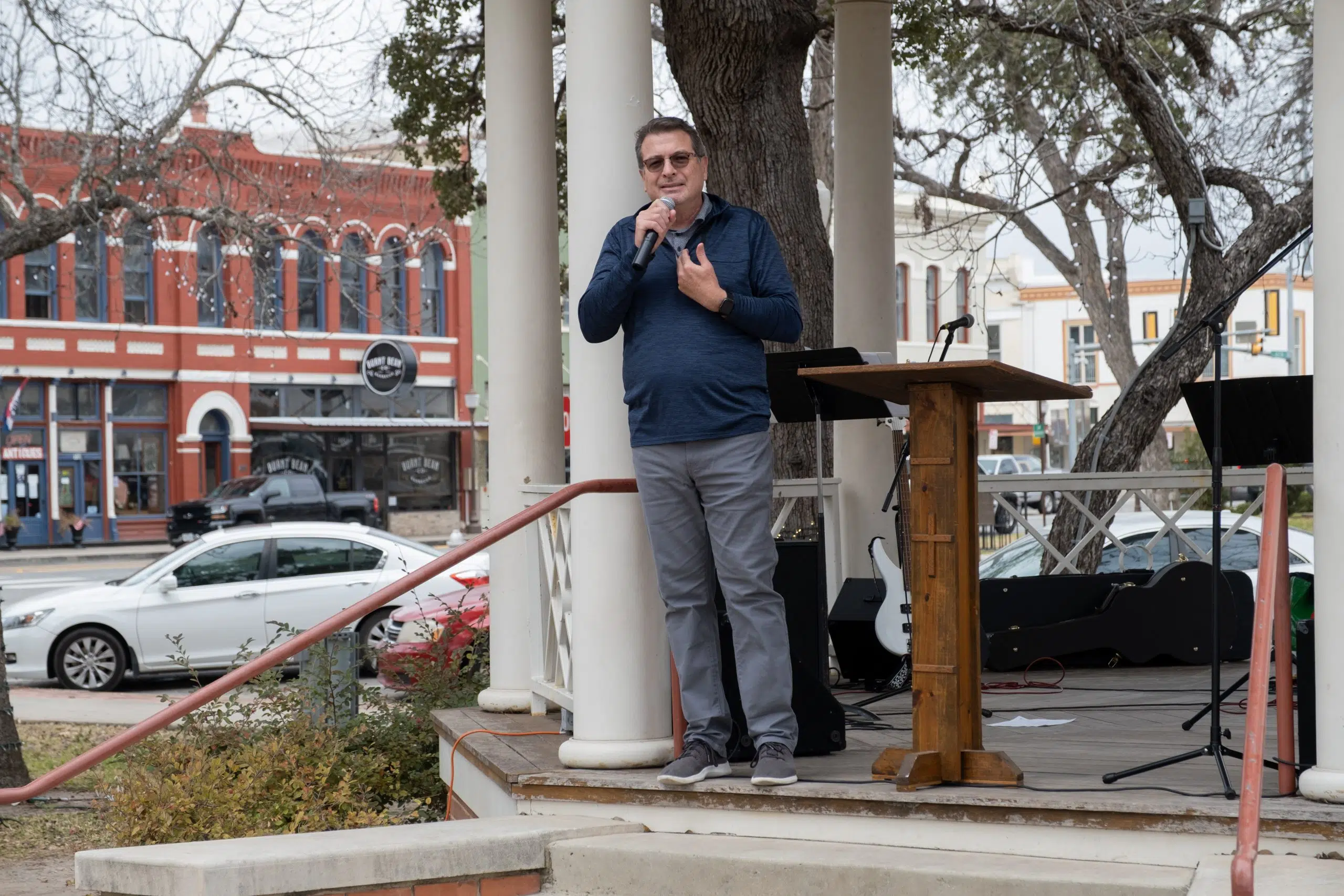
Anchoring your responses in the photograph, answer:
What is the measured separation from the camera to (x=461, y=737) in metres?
5.84

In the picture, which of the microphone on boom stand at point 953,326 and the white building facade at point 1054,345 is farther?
the white building facade at point 1054,345

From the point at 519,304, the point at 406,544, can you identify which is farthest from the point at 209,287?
the point at 519,304

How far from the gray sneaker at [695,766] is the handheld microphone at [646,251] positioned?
1470mm

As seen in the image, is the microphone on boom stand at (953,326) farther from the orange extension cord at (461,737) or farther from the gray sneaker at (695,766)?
the orange extension cord at (461,737)

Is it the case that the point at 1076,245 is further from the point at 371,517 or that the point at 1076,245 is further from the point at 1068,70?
the point at 371,517

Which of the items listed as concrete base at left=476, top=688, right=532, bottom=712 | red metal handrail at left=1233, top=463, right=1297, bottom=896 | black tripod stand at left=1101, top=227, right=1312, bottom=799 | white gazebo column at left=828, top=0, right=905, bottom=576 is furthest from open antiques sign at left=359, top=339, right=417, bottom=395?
red metal handrail at left=1233, top=463, right=1297, bottom=896

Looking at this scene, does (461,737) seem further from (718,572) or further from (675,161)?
(675,161)

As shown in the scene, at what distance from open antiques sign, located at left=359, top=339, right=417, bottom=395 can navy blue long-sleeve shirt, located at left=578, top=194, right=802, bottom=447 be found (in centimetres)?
3727

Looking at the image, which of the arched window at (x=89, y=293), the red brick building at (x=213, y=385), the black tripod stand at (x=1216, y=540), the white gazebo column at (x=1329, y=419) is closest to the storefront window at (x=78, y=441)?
the red brick building at (x=213, y=385)

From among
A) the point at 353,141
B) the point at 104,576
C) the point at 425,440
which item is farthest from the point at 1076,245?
the point at 425,440

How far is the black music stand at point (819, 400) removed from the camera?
5.52 meters

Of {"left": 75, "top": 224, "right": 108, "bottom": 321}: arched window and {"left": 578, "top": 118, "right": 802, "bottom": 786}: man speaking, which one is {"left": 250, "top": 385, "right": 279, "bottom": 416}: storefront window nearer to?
{"left": 75, "top": 224, "right": 108, "bottom": 321}: arched window

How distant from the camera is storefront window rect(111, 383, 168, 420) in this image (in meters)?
39.2

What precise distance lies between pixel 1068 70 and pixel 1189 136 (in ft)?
6.17
